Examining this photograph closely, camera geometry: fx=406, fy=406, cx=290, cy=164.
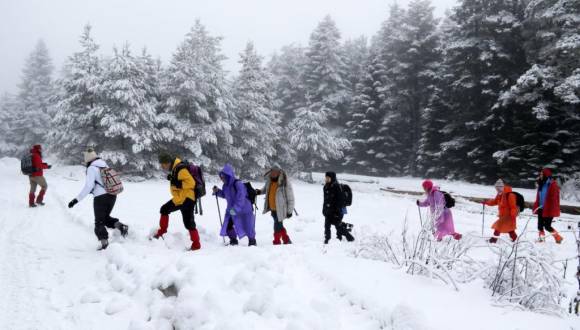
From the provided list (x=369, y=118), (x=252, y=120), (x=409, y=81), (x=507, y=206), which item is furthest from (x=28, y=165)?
(x=409, y=81)

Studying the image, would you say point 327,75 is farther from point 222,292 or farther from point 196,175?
Answer: point 222,292

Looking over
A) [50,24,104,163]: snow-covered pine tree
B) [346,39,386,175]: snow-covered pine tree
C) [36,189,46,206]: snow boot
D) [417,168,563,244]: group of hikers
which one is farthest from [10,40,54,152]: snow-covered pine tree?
[417,168,563,244]: group of hikers

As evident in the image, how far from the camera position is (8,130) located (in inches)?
1937

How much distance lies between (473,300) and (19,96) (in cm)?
5903

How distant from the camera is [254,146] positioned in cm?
2642

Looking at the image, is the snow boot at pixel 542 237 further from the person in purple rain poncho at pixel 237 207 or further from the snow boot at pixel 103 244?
the snow boot at pixel 103 244

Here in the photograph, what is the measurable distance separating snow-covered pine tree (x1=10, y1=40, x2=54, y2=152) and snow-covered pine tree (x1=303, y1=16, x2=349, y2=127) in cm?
2795

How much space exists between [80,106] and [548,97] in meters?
25.6

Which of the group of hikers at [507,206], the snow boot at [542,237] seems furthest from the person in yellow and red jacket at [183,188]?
the snow boot at [542,237]

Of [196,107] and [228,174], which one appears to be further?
[196,107]

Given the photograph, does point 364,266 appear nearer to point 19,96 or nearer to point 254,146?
point 254,146

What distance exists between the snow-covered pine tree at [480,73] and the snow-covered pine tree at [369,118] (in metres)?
8.41

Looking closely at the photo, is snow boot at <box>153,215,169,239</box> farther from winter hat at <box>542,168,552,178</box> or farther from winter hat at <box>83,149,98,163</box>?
winter hat at <box>542,168,552,178</box>

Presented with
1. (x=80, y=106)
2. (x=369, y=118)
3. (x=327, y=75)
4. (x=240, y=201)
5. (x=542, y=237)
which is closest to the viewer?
(x=240, y=201)
